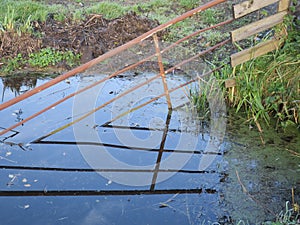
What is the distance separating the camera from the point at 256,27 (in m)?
4.61

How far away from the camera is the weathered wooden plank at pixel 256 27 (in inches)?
178

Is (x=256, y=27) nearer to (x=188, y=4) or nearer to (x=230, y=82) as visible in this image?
(x=230, y=82)

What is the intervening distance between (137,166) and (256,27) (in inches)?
77.4

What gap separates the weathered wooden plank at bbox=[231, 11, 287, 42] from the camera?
451cm

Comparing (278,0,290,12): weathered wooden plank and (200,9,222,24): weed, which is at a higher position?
(200,9,222,24): weed

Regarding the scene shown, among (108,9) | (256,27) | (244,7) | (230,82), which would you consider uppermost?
(108,9)

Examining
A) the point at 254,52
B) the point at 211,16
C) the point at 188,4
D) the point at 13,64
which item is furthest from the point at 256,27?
the point at 188,4

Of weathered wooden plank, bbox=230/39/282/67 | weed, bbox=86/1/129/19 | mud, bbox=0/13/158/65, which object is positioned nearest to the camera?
weathered wooden plank, bbox=230/39/282/67

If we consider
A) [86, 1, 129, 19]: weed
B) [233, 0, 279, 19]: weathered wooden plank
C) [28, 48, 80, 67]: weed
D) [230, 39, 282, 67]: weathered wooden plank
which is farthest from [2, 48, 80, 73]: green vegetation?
[233, 0, 279, 19]: weathered wooden plank

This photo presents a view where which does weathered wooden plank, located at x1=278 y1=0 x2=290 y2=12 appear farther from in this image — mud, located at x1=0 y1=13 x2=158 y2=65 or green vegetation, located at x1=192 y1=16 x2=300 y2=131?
mud, located at x1=0 y1=13 x2=158 y2=65

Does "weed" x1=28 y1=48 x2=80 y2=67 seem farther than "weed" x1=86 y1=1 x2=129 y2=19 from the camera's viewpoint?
No

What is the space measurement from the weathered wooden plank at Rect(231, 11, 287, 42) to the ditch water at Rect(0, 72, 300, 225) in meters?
0.88

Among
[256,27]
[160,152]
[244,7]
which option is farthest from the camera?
[256,27]

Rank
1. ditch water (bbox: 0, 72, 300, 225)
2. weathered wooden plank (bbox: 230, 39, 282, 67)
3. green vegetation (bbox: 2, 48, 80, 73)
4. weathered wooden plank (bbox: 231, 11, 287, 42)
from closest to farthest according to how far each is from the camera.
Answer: ditch water (bbox: 0, 72, 300, 225)
weathered wooden plank (bbox: 231, 11, 287, 42)
weathered wooden plank (bbox: 230, 39, 282, 67)
green vegetation (bbox: 2, 48, 80, 73)
